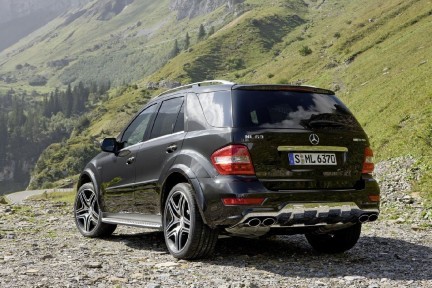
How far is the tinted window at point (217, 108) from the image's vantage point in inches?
256

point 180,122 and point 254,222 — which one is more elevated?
point 180,122

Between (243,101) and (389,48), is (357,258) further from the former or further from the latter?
(389,48)

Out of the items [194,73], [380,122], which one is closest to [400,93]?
[380,122]

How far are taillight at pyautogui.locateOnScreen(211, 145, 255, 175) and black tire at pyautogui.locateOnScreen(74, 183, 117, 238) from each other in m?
3.75

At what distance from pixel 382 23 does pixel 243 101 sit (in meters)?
77.8

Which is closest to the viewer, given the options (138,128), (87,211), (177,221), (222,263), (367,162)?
(222,263)

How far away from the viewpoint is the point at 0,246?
838 centimetres

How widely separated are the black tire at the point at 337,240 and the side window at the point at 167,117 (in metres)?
2.74

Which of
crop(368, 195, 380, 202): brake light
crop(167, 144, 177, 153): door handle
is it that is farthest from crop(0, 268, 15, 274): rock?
crop(368, 195, 380, 202): brake light

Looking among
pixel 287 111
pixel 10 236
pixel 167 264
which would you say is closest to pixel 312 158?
pixel 287 111

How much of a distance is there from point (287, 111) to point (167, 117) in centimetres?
201

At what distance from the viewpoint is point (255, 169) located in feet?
20.1

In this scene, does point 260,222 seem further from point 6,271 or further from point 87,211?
point 87,211

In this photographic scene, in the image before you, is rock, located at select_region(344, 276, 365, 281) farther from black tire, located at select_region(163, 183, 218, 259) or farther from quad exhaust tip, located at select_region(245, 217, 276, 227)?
black tire, located at select_region(163, 183, 218, 259)
